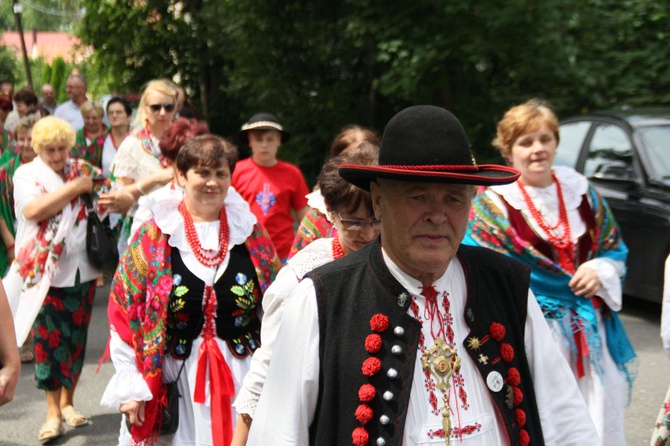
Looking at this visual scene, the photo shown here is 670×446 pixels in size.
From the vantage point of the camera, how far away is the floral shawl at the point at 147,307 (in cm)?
404

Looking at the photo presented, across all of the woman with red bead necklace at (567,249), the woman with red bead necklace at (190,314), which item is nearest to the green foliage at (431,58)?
the woman with red bead necklace at (567,249)

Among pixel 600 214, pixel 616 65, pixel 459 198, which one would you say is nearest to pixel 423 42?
pixel 616 65

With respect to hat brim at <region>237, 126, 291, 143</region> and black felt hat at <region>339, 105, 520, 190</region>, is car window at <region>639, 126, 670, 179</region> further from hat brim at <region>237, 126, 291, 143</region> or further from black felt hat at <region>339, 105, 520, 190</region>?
black felt hat at <region>339, 105, 520, 190</region>

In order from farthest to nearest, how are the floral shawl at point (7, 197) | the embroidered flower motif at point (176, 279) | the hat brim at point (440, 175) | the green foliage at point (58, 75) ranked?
the green foliage at point (58, 75)
the floral shawl at point (7, 197)
the embroidered flower motif at point (176, 279)
the hat brim at point (440, 175)

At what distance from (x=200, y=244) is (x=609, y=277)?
1.95 meters

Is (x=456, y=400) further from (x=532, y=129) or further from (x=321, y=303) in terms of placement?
(x=532, y=129)

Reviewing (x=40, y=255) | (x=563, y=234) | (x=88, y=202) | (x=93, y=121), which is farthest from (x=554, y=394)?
(x=93, y=121)

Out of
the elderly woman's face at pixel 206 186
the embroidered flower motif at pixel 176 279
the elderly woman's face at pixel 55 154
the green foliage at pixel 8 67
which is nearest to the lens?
the embroidered flower motif at pixel 176 279

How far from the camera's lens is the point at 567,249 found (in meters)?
4.58

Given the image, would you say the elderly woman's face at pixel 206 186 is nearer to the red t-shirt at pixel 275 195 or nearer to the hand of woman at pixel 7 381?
the hand of woman at pixel 7 381

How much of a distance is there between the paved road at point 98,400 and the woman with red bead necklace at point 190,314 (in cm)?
206

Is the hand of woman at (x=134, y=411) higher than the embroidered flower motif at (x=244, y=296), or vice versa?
the embroidered flower motif at (x=244, y=296)

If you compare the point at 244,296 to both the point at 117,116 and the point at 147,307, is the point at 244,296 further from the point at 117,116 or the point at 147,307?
the point at 117,116

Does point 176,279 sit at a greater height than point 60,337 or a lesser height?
greater
